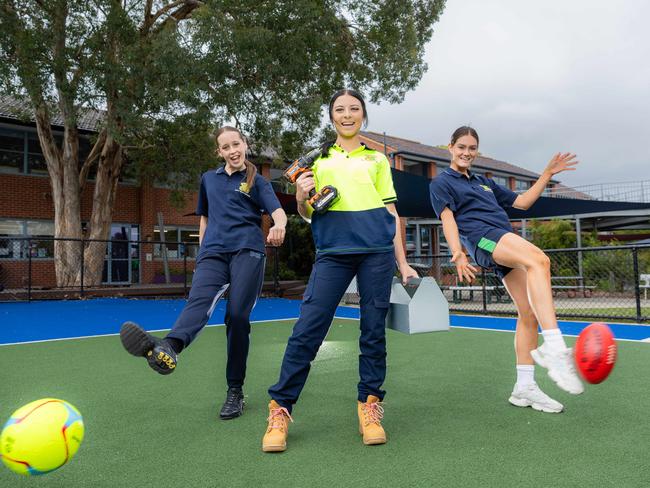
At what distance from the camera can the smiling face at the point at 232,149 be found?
349cm

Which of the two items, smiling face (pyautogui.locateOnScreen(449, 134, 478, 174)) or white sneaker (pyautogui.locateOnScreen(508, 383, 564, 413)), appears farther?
smiling face (pyautogui.locateOnScreen(449, 134, 478, 174))

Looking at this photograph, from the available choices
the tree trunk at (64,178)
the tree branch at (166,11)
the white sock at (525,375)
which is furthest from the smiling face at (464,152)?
the tree trunk at (64,178)

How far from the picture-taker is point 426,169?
107 ft

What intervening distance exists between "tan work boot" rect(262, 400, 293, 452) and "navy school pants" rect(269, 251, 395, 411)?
7cm

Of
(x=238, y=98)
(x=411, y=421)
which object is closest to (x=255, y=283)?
(x=411, y=421)

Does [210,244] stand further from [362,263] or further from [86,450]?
[86,450]

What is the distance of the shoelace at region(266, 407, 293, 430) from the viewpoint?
2662 mm

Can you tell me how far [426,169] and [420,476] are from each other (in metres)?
31.3

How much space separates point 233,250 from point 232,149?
2.30 ft

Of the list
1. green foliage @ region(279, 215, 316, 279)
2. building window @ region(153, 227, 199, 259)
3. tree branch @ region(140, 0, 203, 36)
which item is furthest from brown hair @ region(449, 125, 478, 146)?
green foliage @ region(279, 215, 316, 279)

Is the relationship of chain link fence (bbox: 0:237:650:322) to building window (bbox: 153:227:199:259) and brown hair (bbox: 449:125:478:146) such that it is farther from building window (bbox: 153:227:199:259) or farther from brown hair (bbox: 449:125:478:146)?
brown hair (bbox: 449:125:478:146)

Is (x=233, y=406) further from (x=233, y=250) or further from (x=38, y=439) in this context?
(x=38, y=439)

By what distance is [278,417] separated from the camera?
8.82 feet

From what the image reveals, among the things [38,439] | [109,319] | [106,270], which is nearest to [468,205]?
[38,439]
